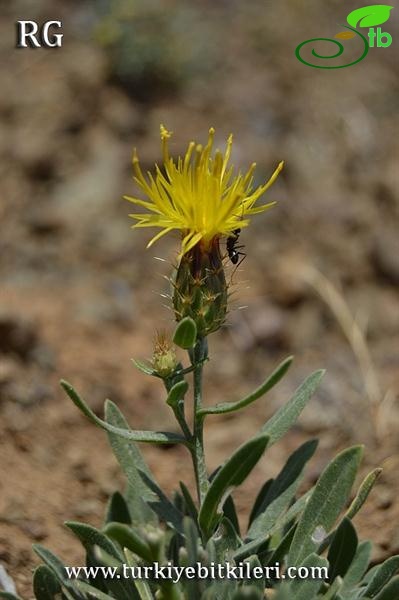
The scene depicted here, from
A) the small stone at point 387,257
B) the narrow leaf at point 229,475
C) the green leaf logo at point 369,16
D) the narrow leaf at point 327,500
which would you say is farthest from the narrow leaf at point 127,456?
the green leaf logo at point 369,16

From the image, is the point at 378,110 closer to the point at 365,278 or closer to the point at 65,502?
the point at 365,278

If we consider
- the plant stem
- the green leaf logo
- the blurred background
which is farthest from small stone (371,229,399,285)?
the plant stem

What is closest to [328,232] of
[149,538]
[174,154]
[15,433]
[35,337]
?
[174,154]

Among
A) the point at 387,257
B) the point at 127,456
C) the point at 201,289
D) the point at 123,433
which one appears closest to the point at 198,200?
the point at 201,289

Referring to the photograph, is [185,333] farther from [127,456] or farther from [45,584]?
[45,584]

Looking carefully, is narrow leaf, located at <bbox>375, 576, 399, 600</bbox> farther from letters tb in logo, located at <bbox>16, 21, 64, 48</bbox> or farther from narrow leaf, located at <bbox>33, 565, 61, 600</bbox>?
letters tb in logo, located at <bbox>16, 21, 64, 48</bbox>

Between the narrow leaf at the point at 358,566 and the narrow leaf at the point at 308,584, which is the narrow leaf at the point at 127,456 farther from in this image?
the narrow leaf at the point at 358,566
